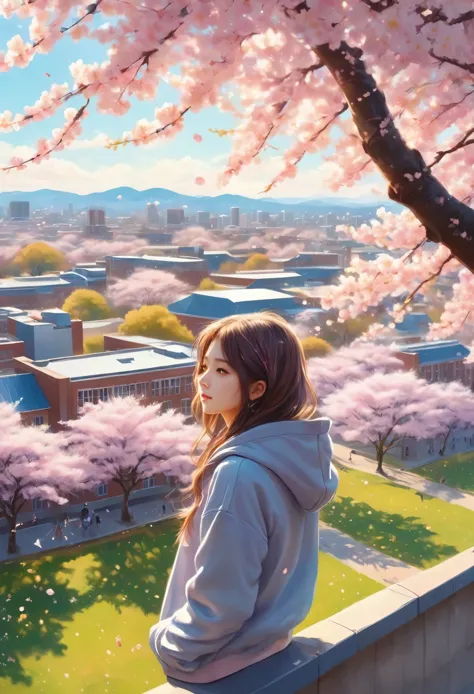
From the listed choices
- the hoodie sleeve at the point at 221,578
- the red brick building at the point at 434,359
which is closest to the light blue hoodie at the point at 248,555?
the hoodie sleeve at the point at 221,578

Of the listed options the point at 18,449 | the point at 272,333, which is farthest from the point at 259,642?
the point at 18,449

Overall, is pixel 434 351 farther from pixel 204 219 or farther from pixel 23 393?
pixel 23 393

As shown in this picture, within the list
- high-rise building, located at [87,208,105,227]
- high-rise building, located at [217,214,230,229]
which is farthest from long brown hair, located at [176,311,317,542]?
high-rise building, located at [217,214,230,229]

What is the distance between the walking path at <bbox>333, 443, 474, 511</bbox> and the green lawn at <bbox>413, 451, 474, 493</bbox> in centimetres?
14

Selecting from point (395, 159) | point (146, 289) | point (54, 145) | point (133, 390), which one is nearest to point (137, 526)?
point (133, 390)

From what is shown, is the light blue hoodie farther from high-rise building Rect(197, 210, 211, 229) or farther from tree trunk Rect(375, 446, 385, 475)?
tree trunk Rect(375, 446, 385, 475)

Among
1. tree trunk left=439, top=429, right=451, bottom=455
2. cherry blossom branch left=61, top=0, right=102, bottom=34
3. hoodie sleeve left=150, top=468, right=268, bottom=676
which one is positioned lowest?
tree trunk left=439, top=429, right=451, bottom=455

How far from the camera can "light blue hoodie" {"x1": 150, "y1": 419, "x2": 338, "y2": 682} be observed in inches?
26.5

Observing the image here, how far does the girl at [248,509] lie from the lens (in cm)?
68

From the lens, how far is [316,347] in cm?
884

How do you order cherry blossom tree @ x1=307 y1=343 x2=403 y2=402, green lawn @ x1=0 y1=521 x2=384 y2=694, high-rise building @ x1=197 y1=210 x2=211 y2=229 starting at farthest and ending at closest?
cherry blossom tree @ x1=307 y1=343 x2=403 y2=402 < high-rise building @ x1=197 y1=210 x2=211 y2=229 < green lawn @ x1=0 y1=521 x2=384 y2=694

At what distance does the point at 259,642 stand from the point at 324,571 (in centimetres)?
547

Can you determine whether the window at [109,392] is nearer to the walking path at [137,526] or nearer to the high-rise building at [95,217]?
the walking path at [137,526]

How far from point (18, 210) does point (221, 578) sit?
4.77m
